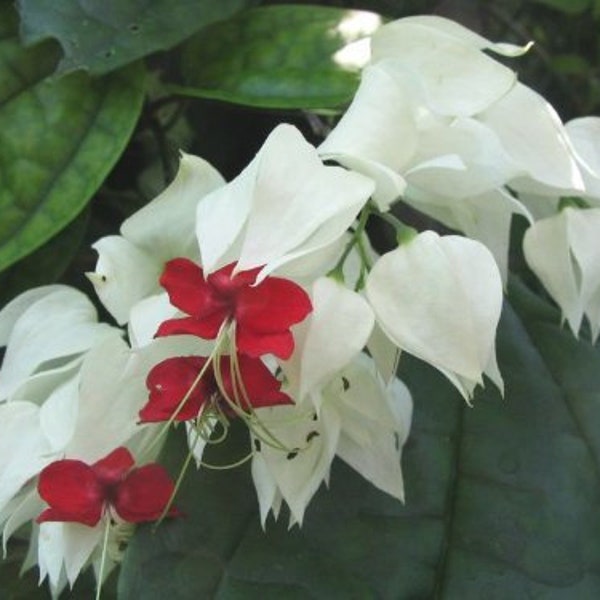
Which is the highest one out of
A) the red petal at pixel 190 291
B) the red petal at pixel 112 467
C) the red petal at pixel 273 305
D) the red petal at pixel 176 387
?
the red petal at pixel 273 305

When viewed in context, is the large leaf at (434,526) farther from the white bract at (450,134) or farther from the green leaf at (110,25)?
the green leaf at (110,25)

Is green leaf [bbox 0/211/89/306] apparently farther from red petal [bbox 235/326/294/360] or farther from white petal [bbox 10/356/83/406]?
red petal [bbox 235/326/294/360]

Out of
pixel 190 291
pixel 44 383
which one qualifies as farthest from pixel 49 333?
pixel 190 291

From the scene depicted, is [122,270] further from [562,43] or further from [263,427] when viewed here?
[562,43]

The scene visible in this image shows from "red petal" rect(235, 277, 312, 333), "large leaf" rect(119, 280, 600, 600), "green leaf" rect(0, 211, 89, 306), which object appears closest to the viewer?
"red petal" rect(235, 277, 312, 333)

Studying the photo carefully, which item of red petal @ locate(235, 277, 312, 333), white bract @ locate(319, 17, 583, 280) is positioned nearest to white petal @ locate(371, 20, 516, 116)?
white bract @ locate(319, 17, 583, 280)

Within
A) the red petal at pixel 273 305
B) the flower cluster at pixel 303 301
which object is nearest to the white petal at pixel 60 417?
the flower cluster at pixel 303 301

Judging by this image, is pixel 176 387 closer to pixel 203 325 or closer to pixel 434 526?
pixel 203 325

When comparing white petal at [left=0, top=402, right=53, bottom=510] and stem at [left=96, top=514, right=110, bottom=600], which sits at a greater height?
white petal at [left=0, top=402, right=53, bottom=510]
